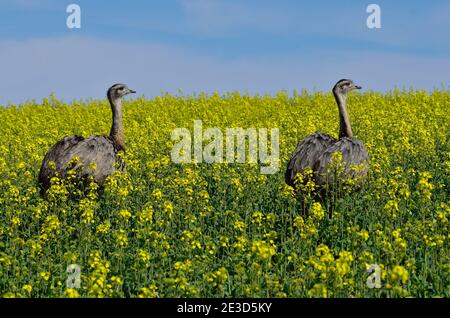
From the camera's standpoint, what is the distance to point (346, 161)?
477 inches

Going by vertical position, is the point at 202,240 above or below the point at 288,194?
below

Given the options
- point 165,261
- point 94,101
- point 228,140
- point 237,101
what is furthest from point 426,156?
point 94,101

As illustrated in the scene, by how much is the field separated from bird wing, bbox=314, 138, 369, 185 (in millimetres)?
396

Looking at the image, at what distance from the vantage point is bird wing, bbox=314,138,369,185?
38.8 feet

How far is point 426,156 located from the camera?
16188 mm

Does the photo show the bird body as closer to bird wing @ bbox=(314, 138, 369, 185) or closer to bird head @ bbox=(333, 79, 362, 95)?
bird wing @ bbox=(314, 138, 369, 185)

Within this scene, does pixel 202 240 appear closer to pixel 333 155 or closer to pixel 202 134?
pixel 333 155

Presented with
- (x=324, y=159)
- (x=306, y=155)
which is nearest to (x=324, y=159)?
(x=324, y=159)

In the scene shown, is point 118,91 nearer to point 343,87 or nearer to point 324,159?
point 343,87

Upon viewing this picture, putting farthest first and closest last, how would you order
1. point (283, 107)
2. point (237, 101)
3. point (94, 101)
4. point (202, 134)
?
1. point (94, 101)
2. point (237, 101)
3. point (283, 107)
4. point (202, 134)

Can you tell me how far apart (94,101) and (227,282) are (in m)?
27.5

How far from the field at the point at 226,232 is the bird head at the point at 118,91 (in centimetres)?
171

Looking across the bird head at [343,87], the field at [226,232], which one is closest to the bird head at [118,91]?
the field at [226,232]

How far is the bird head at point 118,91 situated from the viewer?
1598cm
